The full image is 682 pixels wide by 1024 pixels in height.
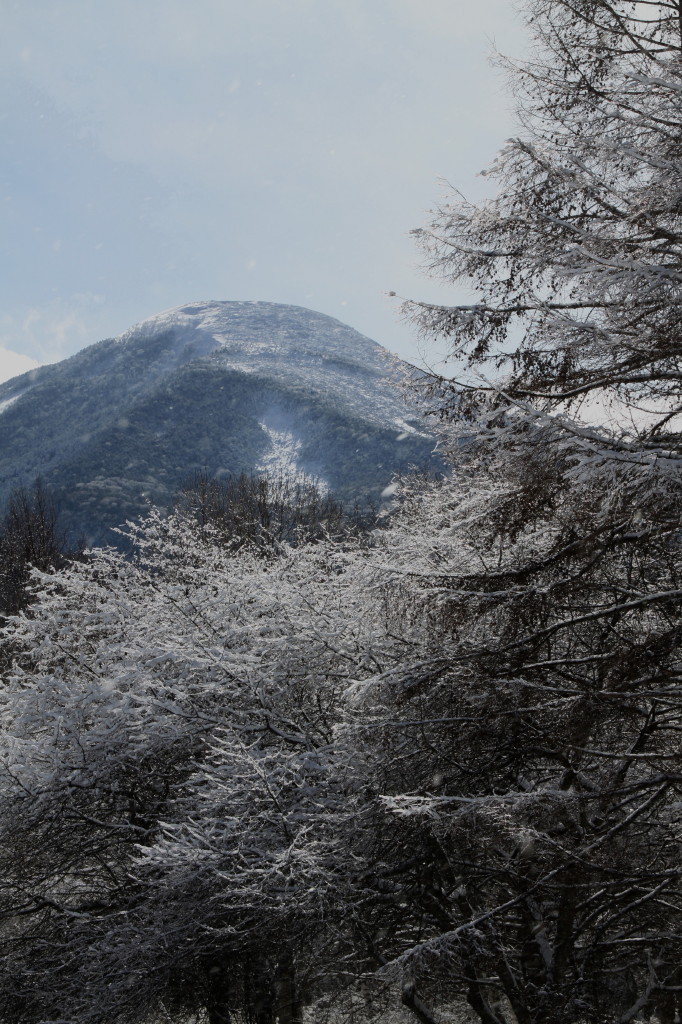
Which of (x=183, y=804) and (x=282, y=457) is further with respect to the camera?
(x=282, y=457)

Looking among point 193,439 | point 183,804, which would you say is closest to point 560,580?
point 183,804

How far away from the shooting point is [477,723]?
4805 millimetres

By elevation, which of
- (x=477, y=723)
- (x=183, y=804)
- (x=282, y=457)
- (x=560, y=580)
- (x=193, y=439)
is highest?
(x=193, y=439)

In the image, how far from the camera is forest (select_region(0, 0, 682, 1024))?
14.1 feet

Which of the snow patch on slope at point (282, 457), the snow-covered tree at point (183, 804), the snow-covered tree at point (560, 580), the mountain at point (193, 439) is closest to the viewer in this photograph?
the snow-covered tree at point (560, 580)

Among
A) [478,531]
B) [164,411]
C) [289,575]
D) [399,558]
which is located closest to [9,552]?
[289,575]

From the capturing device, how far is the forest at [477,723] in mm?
4297

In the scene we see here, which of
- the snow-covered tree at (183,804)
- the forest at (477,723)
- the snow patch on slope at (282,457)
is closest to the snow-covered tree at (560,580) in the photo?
the forest at (477,723)

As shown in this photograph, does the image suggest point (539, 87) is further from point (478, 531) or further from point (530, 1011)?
point (530, 1011)

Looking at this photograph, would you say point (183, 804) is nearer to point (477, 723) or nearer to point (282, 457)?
point (477, 723)

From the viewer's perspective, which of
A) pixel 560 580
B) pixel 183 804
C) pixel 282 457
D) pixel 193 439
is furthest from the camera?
pixel 193 439

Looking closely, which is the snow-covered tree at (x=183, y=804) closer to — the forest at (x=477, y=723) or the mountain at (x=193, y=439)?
the forest at (x=477, y=723)

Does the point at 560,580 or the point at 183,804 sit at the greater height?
the point at 560,580

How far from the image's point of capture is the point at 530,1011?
5.02 m
